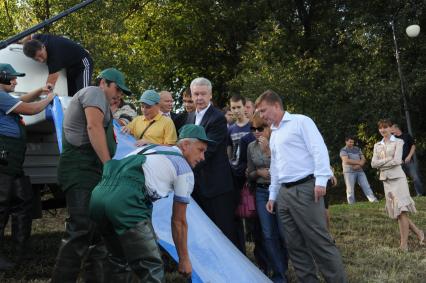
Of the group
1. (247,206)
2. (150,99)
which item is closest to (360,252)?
(247,206)

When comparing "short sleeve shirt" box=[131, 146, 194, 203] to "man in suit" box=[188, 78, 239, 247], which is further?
"man in suit" box=[188, 78, 239, 247]

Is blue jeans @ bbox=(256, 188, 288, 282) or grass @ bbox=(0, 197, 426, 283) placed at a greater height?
blue jeans @ bbox=(256, 188, 288, 282)

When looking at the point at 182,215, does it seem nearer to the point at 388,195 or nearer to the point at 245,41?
the point at 388,195

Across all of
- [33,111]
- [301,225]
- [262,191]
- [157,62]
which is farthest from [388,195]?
[157,62]

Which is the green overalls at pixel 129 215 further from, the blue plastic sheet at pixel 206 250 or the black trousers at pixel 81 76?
the black trousers at pixel 81 76

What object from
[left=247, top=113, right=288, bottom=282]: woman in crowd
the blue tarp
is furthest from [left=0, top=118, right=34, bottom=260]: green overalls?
[left=247, top=113, right=288, bottom=282]: woman in crowd

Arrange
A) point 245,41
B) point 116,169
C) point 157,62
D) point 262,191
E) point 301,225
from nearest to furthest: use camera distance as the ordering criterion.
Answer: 1. point 116,169
2. point 301,225
3. point 262,191
4. point 157,62
5. point 245,41

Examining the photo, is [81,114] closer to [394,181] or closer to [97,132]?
[97,132]

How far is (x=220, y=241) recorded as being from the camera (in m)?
5.00

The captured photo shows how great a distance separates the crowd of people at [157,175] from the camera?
360 centimetres

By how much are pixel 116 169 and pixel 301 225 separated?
1.94 metres

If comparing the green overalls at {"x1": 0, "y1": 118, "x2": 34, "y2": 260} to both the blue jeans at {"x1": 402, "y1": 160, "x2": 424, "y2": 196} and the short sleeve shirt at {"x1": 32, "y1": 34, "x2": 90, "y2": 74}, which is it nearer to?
the short sleeve shirt at {"x1": 32, "y1": 34, "x2": 90, "y2": 74}

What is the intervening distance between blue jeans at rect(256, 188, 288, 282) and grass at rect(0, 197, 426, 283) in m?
0.38

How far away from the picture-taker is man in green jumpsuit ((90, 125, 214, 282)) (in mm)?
3508
